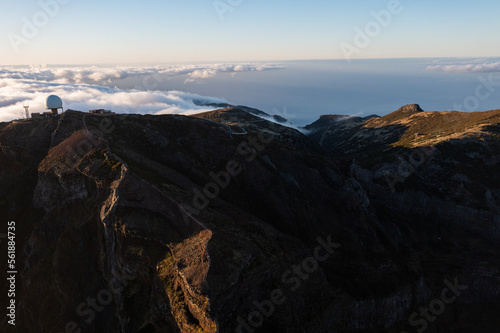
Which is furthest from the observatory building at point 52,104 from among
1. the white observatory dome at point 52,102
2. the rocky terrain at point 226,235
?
the rocky terrain at point 226,235

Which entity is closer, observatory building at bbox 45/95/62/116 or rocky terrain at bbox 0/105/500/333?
rocky terrain at bbox 0/105/500/333

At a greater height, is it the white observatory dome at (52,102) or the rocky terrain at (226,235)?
the white observatory dome at (52,102)

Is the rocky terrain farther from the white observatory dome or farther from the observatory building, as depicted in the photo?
the white observatory dome

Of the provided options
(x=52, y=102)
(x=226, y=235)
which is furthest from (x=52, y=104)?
(x=226, y=235)

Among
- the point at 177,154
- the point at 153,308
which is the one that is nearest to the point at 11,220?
the point at 177,154

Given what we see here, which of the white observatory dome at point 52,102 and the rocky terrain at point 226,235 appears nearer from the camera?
the rocky terrain at point 226,235

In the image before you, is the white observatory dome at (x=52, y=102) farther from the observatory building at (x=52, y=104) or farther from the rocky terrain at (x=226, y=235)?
the rocky terrain at (x=226, y=235)

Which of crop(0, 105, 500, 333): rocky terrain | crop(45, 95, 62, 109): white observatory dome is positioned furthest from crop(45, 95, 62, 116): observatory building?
crop(0, 105, 500, 333): rocky terrain

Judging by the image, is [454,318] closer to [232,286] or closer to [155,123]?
[232,286]
